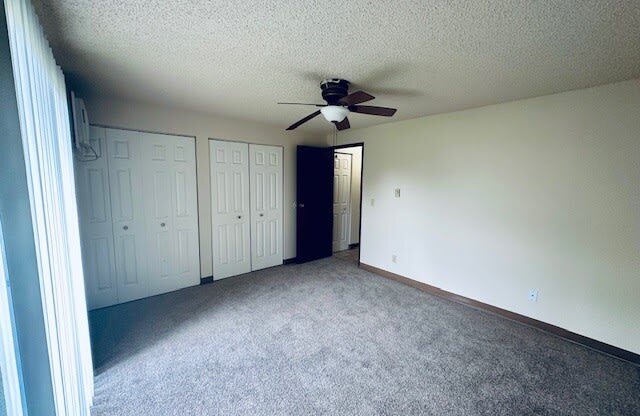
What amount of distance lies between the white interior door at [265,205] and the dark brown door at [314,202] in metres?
0.38

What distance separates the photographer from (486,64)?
6.38 feet

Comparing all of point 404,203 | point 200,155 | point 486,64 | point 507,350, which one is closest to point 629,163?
point 486,64

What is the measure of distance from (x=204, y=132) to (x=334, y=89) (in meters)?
2.21

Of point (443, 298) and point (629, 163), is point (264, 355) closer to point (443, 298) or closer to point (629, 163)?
point (443, 298)

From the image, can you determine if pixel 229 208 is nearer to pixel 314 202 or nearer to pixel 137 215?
pixel 137 215

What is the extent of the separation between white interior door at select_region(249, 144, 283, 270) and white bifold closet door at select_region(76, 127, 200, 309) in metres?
0.90

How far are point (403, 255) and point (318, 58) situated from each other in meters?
3.00

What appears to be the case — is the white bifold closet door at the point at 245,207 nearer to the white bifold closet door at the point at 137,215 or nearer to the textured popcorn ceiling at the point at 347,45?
the white bifold closet door at the point at 137,215

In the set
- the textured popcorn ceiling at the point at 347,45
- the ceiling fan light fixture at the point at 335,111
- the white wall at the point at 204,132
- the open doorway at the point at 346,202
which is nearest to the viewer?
the textured popcorn ceiling at the point at 347,45

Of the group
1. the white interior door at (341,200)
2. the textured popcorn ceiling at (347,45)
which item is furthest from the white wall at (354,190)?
the textured popcorn ceiling at (347,45)

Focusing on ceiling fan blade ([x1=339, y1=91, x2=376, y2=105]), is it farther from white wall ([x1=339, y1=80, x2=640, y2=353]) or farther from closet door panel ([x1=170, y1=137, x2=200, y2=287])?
closet door panel ([x1=170, y1=137, x2=200, y2=287])

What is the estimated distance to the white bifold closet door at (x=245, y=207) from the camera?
3852 mm

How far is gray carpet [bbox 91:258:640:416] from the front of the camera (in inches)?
69.9

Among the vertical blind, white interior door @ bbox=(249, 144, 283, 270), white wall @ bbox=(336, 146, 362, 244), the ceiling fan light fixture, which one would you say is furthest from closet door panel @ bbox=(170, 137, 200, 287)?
white wall @ bbox=(336, 146, 362, 244)
